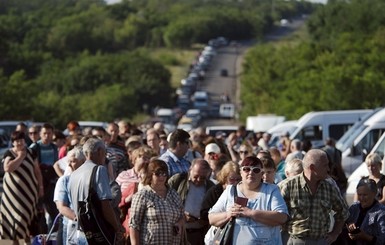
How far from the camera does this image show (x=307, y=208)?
13.0 meters

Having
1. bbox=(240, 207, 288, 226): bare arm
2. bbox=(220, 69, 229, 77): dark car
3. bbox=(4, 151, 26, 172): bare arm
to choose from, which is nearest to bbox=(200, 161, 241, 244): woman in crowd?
bbox=(240, 207, 288, 226): bare arm

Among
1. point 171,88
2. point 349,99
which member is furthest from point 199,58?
point 349,99

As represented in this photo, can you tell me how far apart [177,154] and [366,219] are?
102 inches

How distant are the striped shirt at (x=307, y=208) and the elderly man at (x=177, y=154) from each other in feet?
9.12

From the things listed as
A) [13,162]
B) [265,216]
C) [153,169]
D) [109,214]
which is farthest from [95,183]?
[13,162]

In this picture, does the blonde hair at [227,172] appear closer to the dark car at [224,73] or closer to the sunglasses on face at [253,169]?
the sunglasses on face at [253,169]

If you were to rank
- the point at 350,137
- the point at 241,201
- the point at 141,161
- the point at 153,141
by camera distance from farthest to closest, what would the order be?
1. the point at 350,137
2. the point at 153,141
3. the point at 141,161
4. the point at 241,201

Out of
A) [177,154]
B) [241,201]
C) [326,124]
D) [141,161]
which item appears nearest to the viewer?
[241,201]

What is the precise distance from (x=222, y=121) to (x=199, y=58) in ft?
235

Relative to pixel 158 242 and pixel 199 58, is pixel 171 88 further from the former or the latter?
pixel 158 242

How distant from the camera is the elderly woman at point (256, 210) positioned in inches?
470

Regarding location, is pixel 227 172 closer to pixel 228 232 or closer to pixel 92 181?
pixel 92 181

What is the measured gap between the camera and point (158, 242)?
13.0 meters

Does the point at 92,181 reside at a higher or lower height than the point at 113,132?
higher
